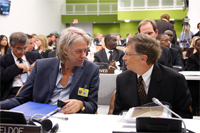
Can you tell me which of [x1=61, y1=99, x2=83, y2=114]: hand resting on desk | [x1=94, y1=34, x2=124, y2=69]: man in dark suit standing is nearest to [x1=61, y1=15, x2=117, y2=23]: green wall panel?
[x1=94, y1=34, x2=124, y2=69]: man in dark suit standing

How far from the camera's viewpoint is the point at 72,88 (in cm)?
181

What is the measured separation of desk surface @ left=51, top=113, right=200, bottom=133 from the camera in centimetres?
125

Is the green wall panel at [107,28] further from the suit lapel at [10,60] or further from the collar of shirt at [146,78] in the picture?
the collar of shirt at [146,78]

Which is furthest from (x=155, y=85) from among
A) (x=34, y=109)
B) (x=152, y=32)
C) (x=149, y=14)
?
(x=149, y=14)

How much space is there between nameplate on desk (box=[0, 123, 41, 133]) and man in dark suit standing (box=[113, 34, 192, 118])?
998 millimetres

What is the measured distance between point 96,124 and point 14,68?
1.55 metres

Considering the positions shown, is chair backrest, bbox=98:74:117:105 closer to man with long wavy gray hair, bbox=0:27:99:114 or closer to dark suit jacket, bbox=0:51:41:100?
man with long wavy gray hair, bbox=0:27:99:114

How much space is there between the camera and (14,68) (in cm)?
253

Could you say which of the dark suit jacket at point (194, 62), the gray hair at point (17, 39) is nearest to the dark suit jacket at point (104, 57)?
the dark suit jacket at point (194, 62)

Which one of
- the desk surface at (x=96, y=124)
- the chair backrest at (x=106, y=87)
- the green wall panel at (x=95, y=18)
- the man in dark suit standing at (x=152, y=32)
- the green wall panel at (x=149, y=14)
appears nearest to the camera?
the desk surface at (x=96, y=124)

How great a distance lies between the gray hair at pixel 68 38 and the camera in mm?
1813

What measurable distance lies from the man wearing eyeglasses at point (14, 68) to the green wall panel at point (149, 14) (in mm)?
14610

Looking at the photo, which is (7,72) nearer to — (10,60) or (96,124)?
(10,60)

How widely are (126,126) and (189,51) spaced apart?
619 cm
